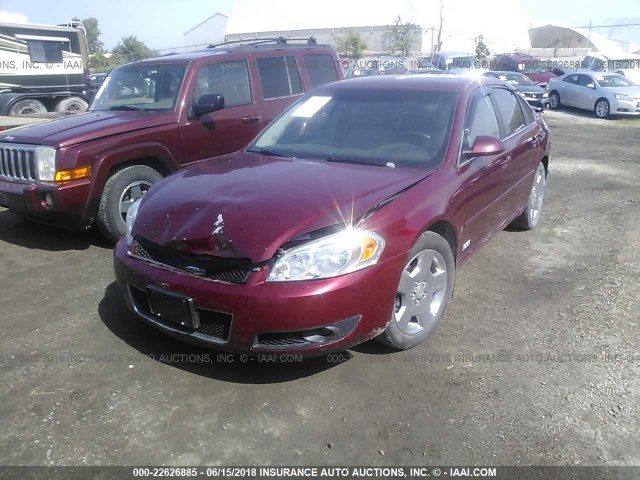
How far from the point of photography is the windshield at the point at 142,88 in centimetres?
563

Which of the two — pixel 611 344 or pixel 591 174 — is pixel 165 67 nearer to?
pixel 611 344

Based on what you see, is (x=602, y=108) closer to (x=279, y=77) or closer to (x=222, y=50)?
(x=279, y=77)

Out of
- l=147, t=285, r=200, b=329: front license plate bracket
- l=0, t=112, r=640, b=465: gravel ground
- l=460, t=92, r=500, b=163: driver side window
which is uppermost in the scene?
l=460, t=92, r=500, b=163: driver side window

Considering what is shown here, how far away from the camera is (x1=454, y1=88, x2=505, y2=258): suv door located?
12.0 ft

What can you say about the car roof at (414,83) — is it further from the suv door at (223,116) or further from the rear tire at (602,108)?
the rear tire at (602,108)

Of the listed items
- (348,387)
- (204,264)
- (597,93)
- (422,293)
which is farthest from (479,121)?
(597,93)

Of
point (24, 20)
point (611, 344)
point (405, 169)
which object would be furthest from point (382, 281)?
point (24, 20)

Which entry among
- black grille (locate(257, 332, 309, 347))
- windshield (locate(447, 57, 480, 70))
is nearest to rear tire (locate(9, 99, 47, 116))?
black grille (locate(257, 332, 309, 347))

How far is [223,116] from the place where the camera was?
5777 mm

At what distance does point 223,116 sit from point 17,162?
2024 mm

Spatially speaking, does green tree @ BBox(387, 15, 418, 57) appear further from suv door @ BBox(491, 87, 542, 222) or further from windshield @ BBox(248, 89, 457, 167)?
windshield @ BBox(248, 89, 457, 167)

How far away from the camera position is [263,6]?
3703 inches

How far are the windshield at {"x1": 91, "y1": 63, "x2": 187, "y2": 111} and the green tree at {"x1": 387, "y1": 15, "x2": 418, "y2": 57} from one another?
62.2 meters

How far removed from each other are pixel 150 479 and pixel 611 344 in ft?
9.29
